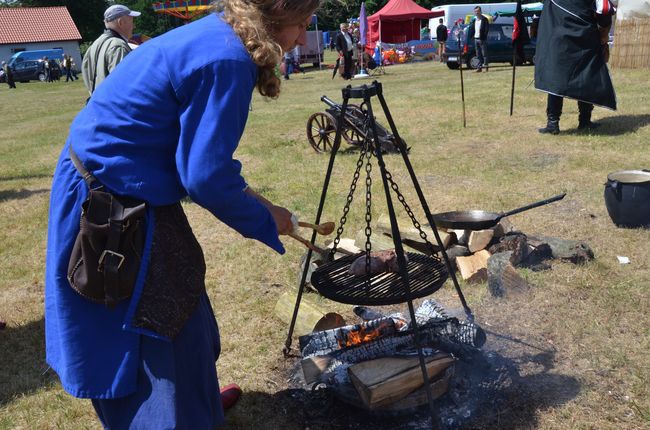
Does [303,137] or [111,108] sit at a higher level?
[111,108]

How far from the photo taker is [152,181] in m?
1.81

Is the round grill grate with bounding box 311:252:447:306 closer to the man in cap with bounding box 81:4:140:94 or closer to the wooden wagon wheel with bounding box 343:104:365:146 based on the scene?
the man in cap with bounding box 81:4:140:94

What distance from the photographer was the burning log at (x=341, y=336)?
3.04 metres

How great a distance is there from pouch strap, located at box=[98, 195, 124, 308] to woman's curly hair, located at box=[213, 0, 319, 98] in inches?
22.9

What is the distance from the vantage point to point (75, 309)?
6.26 ft

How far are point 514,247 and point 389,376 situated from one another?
184cm

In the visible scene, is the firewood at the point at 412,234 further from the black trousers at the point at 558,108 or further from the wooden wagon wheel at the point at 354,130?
the black trousers at the point at 558,108

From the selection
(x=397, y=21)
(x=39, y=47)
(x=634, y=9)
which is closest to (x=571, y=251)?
(x=634, y=9)

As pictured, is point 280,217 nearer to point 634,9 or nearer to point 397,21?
point 634,9

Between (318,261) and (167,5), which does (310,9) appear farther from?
(167,5)

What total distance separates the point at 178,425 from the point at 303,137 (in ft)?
26.1

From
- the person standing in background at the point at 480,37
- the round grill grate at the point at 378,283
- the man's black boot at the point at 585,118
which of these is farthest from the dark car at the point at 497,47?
the round grill grate at the point at 378,283

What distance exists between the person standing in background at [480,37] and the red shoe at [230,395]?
16139mm

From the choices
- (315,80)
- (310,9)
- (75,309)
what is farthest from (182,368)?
(315,80)
